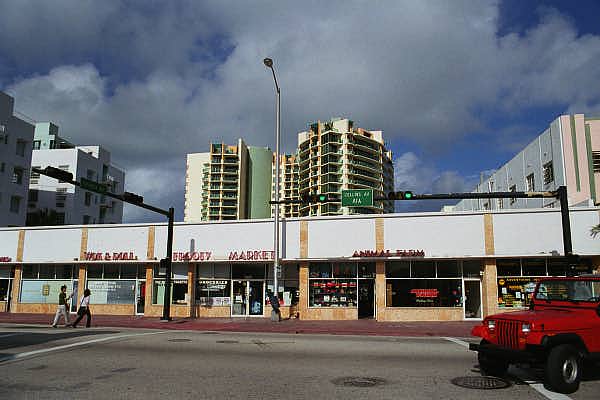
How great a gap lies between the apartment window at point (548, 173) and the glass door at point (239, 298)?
20.6 m

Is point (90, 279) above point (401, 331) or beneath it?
above

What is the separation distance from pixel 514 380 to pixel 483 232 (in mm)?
17110

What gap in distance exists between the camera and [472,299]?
26.0 metres

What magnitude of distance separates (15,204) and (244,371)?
53044 millimetres

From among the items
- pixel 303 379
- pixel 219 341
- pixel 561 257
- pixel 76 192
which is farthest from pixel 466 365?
pixel 76 192

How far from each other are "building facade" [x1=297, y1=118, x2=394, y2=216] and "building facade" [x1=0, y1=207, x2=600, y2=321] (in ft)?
269

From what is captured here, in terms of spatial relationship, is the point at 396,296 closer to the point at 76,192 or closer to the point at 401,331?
the point at 401,331

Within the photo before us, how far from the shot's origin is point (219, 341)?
15914 millimetres

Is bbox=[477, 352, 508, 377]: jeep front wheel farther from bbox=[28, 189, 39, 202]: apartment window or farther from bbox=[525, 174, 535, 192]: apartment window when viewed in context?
bbox=[28, 189, 39, 202]: apartment window

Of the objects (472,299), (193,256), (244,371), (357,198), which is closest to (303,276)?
(357,198)

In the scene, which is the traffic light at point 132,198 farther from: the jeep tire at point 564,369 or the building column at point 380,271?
the jeep tire at point 564,369

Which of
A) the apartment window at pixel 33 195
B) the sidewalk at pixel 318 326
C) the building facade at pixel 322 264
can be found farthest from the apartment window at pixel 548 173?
the apartment window at pixel 33 195

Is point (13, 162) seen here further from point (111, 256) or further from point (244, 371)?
point (244, 371)

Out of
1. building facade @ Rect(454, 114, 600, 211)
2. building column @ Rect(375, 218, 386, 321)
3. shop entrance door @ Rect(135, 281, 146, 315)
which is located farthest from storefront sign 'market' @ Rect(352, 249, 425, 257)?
shop entrance door @ Rect(135, 281, 146, 315)
